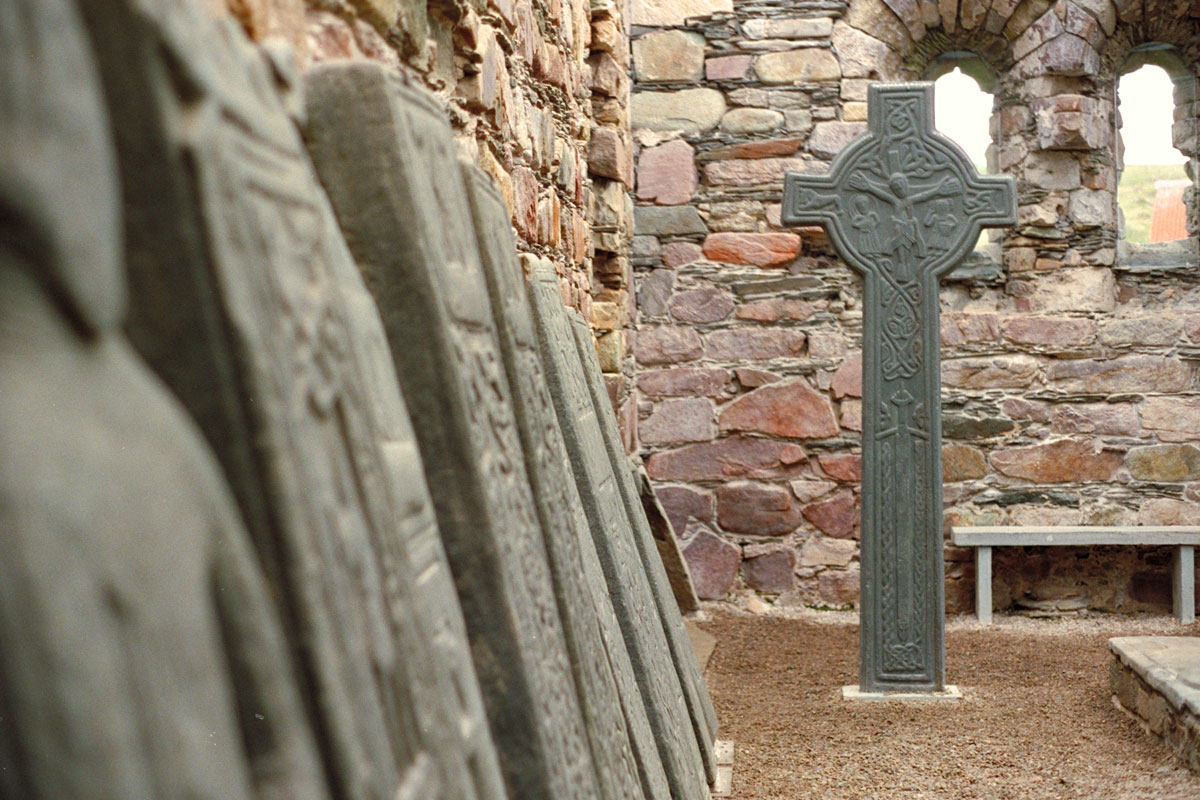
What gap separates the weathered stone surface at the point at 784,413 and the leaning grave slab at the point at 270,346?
424cm

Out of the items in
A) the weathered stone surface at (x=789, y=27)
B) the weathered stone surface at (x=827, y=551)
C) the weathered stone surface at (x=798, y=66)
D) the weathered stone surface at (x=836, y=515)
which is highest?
the weathered stone surface at (x=789, y=27)

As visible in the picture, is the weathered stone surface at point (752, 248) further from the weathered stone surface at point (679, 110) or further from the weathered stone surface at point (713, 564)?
the weathered stone surface at point (713, 564)

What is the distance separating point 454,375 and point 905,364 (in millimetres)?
2630

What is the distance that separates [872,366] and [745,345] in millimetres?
1535

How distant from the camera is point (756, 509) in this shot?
195 inches

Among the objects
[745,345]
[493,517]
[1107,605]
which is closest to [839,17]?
[745,345]

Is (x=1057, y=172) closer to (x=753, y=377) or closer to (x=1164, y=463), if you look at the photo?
(x=1164, y=463)

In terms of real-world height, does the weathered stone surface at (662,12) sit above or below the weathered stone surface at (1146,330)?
above

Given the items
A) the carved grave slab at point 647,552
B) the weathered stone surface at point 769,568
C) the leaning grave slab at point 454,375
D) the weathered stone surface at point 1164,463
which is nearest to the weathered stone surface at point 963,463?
the weathered stone surface at point 1164,463

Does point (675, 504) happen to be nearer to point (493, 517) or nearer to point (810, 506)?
point (810, 506)

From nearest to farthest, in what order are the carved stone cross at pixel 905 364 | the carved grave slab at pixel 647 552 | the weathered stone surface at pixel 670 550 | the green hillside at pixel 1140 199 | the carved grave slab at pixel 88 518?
the carved grave slab at pixel 88 518 → the carved grave slab at pixel 647 552 → the carved stone cross at pixel 905 364 → the weathered stone surface at pixel 670 550 → the green hillside at pixel 1140 199

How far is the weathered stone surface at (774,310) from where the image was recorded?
4930 mm

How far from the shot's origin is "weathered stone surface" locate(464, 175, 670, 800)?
128cm

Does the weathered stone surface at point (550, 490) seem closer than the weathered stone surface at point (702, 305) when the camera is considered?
Yes
